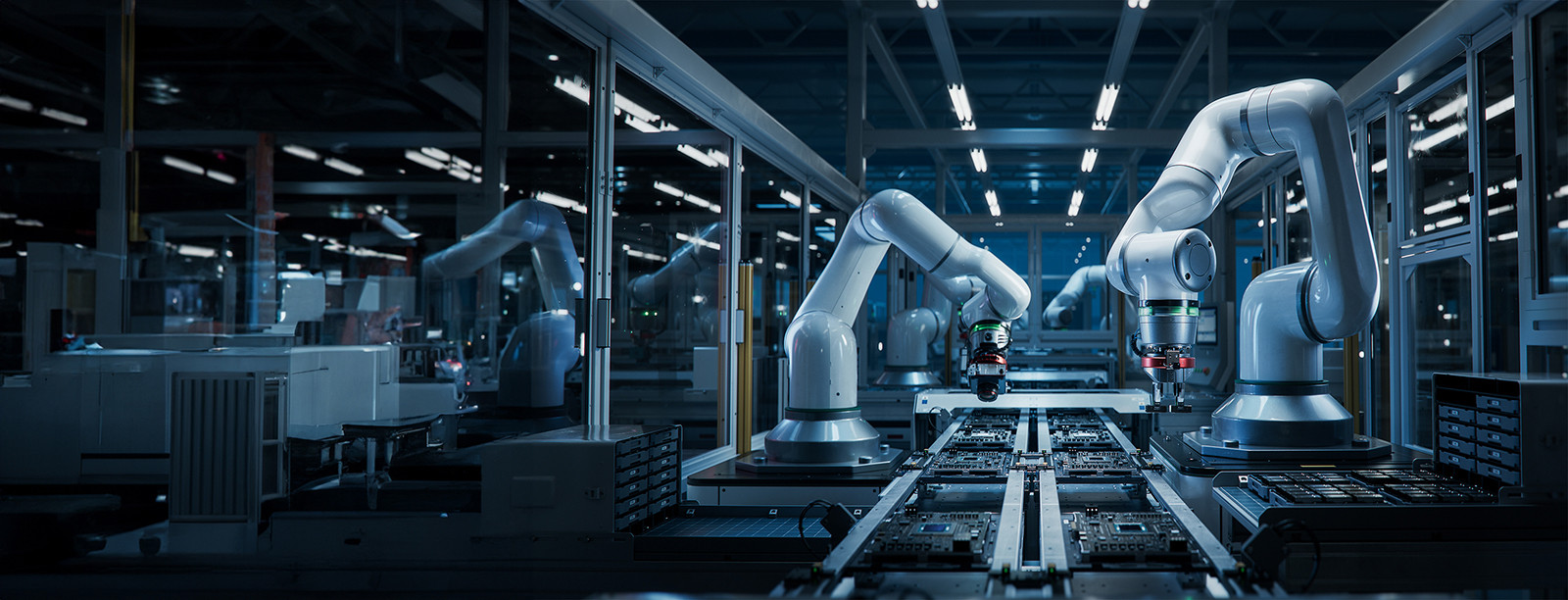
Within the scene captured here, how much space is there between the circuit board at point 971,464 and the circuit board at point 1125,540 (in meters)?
0.68

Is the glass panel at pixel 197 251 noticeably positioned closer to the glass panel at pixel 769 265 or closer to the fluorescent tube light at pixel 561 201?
the fluorescent tube light at pixel 561 201

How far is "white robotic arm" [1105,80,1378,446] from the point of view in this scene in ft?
10.0

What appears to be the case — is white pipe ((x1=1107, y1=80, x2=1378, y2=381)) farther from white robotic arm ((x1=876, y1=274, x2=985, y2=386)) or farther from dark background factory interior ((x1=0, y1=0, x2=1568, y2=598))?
white robotic arm ((x1=876, y1=274, x2=985, y2=386))

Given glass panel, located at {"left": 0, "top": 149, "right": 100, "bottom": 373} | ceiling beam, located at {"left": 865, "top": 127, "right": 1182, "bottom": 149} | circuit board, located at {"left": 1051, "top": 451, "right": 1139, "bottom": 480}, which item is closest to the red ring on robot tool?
circuit board, located at {"left": 1051, "top": 451, "right": 1139, "bottom": 480}

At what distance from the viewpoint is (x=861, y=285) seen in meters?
3.93

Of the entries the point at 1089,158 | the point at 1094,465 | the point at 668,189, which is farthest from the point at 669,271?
the point at 1089,158

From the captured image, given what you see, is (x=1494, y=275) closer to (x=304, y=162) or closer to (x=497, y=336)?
(x=497, y=336)

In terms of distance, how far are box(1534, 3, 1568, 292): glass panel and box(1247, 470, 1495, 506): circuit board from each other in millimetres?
1180

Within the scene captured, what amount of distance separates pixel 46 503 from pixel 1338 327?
440cm

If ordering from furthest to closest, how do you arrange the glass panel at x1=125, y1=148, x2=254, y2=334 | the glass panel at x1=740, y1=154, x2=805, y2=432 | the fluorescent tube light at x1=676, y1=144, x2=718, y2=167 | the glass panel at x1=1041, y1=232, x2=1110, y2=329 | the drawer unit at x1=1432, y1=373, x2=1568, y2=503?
the glass panel at x1=1041, y1=232, x2=1110, y2=329
the glass panel at x1=740, y1=154, x2=805, y2=432
the glass panel at x1=125, y1=148, x2=254, y2=334
the fluorescent tube light at x1=676, y1=144, x2=718, y2=167
the drawer unit at x1=1432, y1=373, x2=1568, y2=503

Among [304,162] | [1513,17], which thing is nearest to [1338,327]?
[1513,17]

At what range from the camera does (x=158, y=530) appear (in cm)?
339

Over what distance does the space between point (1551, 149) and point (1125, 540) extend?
289cm

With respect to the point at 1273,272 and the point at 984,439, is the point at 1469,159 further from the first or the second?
the point at 984,439
